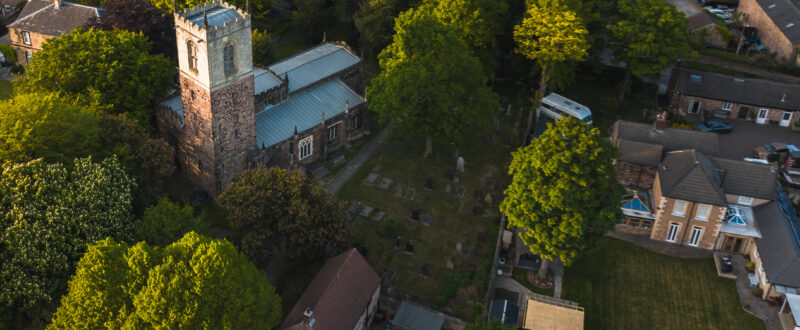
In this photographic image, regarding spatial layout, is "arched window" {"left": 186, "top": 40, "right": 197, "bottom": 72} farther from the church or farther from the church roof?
the church roof

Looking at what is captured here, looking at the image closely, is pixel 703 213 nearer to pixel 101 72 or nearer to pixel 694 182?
pixel 694 182

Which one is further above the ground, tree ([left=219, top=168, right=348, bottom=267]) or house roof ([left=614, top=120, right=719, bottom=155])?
house roof ([left=614, top=120, right=719, bottom=155])

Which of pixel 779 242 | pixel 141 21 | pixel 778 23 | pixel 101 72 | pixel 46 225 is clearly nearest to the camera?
pixel 46 225

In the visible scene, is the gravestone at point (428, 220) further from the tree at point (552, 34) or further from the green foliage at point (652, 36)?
the green foliage at point (652, 36)

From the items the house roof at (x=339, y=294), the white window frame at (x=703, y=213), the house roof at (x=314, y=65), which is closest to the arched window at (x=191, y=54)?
the house roof at (x=314, y=65)

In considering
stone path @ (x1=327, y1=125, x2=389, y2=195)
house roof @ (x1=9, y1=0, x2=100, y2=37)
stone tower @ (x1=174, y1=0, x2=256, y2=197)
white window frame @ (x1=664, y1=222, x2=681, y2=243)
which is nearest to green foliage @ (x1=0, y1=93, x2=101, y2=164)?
stone tower @ (x1=174, y1=0, x2=256, y2=197)

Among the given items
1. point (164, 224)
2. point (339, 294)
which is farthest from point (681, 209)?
point (164, 224)
